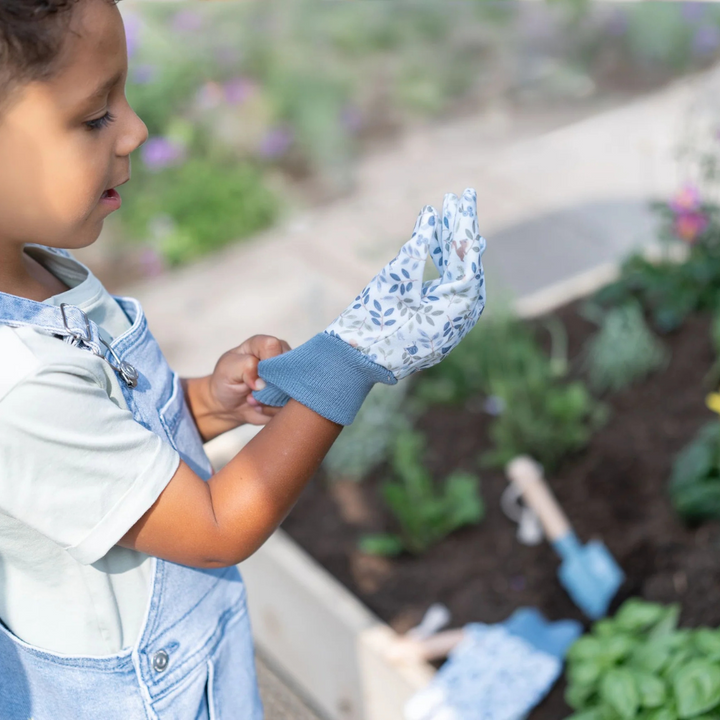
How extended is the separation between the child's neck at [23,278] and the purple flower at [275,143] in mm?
3820

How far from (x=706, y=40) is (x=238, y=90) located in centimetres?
259

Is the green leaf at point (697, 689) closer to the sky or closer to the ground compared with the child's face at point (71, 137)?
closer to the ground

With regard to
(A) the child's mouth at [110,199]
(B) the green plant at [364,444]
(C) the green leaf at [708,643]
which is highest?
(A) the child's mouth at [110,199]

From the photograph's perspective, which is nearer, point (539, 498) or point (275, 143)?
point (539, 498)

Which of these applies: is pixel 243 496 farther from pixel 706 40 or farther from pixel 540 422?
pixel 706 40

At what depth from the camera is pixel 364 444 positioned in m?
2.45

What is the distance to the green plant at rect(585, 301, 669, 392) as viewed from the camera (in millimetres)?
2410

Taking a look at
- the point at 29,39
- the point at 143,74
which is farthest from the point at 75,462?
the point at 143,74

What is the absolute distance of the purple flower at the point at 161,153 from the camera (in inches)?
170

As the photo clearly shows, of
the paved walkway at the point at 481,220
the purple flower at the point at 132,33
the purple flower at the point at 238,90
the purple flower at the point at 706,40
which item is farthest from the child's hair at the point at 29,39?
the purple flower at the point at 706,40

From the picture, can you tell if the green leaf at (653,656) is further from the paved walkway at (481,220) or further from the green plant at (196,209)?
the green plant at (196,209)

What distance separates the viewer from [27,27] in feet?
2.41

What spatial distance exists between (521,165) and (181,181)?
1.62m

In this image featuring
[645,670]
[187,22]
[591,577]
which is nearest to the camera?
[645,670]
